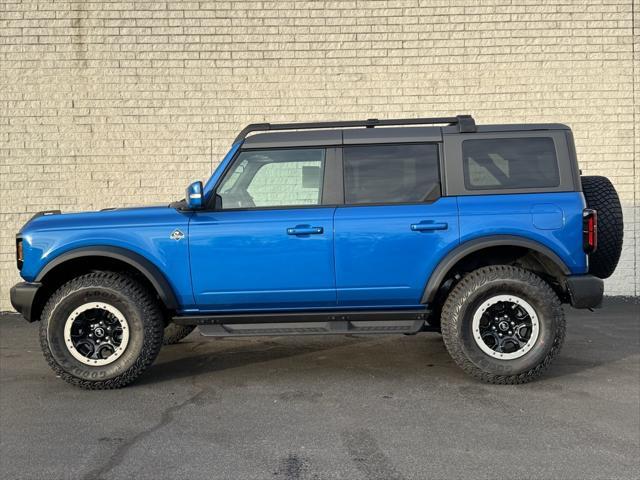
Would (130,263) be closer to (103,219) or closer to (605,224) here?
(103,219)

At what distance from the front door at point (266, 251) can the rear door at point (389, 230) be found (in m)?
0.16

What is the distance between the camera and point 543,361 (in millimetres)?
4746

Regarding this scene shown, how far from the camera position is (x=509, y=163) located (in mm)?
4965

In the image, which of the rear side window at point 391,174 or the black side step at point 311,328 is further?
the rear side window at point 391,174

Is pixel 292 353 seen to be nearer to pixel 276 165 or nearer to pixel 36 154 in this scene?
pixel 276 165

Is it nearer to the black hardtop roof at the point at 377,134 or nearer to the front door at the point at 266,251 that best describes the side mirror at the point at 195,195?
the front door at the point at 266,251

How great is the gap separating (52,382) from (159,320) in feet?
3.62

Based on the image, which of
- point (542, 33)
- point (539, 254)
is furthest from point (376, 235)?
point (542, 33)

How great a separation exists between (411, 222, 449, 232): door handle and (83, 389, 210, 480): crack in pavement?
81.7 inches

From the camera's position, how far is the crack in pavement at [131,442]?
3.29m

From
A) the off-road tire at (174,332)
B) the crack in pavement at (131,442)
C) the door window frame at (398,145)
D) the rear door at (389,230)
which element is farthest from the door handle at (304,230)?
the off-road tire at (174,332)

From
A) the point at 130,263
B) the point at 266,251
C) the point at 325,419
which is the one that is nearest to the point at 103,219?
the point at 130,263

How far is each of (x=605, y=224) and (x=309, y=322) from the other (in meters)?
2.54

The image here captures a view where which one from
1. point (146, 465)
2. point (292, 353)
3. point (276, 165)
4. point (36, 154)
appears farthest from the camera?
point (36, 154)
